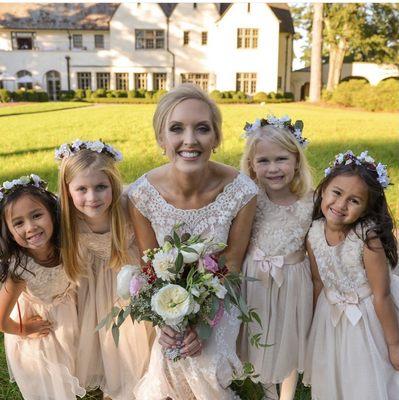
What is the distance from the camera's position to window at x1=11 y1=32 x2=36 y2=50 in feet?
120

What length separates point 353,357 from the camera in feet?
8.55

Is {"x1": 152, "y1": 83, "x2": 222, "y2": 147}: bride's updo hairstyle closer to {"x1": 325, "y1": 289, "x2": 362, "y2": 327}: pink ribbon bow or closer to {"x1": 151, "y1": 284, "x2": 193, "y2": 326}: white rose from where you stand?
{"x1": 151, "y1": 284, "x2": 193, "y2": 326}: white rose

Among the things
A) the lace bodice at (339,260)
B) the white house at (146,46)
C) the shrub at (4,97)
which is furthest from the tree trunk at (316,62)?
the lace bodice at (339,260)

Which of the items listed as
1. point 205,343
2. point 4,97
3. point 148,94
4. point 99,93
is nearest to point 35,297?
point 205,343

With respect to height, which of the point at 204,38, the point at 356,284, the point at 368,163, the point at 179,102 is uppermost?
the point at 204,38

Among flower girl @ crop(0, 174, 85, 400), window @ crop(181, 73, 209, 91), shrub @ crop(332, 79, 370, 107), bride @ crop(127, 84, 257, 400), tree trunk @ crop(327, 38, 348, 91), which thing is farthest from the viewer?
tree trunk @ crop(327, 38, 348, 91)

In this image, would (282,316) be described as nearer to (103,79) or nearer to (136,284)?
(136,284)

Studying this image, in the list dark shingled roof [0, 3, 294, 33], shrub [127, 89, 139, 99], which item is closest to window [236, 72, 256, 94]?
dark shingled roof [0, 3, 294, 33]

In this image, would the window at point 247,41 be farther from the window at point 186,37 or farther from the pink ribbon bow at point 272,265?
the pink ribbon bow at point 272,265

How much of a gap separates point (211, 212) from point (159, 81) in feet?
113

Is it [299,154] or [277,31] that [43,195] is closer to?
[299,154]

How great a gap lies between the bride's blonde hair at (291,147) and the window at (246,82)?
32199mm

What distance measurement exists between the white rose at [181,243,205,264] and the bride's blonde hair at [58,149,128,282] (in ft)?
2.87

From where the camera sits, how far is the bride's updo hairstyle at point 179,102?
2535mm
